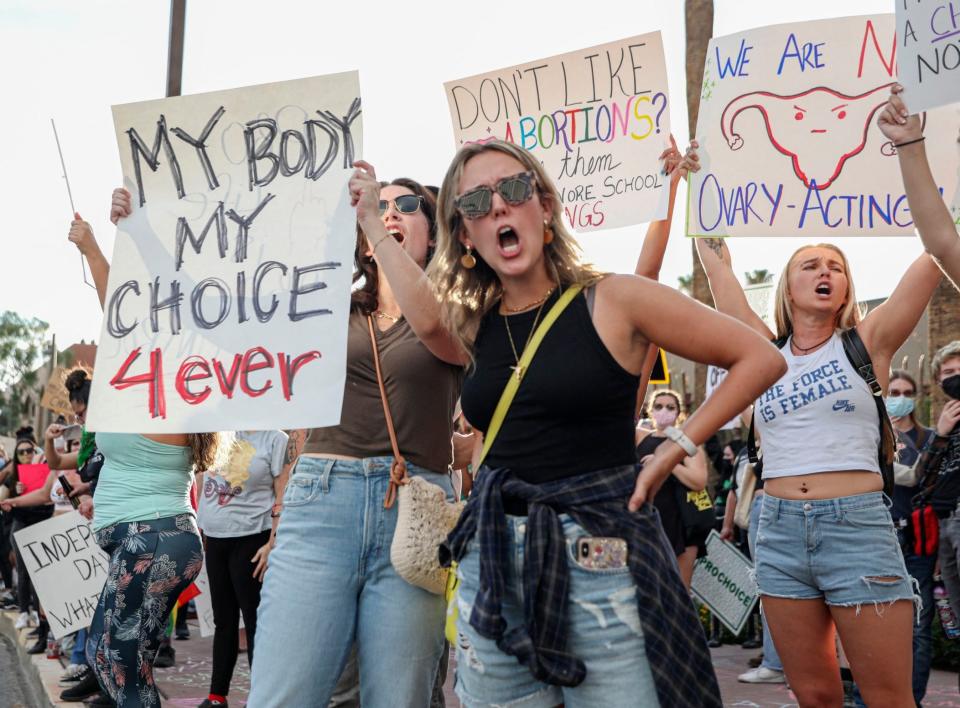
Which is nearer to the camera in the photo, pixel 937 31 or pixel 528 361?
pixel 528 361

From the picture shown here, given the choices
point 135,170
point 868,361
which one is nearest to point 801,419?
point 868,361

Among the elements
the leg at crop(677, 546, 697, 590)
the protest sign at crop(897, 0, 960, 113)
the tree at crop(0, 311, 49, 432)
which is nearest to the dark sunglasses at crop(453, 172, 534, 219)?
the protest sign at crop(897, 0, 960, 113)

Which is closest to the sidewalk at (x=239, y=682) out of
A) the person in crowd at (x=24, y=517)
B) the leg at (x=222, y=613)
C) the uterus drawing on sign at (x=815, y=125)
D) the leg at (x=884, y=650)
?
the leg at (x=222, y=613)

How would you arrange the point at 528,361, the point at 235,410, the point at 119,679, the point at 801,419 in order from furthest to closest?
1. the point at 119,679
2. the point at 801,419
3. the point at 235,410
4. the point at 528,361

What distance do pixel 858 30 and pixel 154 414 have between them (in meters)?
3.13

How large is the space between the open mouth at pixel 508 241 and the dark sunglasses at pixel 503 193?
0.06 meters

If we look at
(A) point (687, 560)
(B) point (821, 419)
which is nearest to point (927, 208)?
(B) point (821, 419)

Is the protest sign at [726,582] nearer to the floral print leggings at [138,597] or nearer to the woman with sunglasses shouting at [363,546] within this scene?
the floral print leggings at [138,597]

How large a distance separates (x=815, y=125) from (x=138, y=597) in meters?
3.21

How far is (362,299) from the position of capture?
11.1 ft

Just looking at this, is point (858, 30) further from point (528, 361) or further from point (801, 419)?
point (528, 361)

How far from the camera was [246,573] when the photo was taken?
6.35 meters

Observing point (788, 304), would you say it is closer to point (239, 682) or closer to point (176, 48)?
point (176, 48)

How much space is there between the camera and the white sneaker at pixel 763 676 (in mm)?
7449
